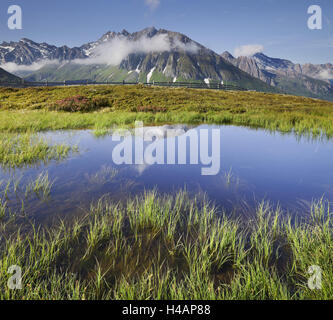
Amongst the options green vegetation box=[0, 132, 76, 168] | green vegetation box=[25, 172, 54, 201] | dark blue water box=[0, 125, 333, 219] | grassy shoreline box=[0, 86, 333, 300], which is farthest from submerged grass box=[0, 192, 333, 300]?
green vegetation box=[0, 132, 76, 168]

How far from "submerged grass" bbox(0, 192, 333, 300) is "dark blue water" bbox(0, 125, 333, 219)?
0.82 m

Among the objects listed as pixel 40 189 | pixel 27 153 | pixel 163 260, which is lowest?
pixel 163 260

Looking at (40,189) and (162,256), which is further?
(40,189)

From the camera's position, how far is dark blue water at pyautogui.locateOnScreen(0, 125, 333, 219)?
440cm

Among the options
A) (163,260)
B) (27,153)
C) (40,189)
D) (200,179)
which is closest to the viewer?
(163,260)

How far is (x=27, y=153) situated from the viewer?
23.2 ft

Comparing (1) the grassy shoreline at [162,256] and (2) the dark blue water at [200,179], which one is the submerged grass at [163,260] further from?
(2) the dark blue water at [200,179]

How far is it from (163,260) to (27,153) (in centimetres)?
680

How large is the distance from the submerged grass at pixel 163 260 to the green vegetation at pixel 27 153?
3993mm

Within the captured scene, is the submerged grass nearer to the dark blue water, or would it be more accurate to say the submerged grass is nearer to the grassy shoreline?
the grassy shoreline

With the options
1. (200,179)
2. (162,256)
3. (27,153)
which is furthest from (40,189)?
(200,179)

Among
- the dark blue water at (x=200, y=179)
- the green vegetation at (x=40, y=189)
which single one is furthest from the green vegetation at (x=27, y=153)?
the green vegetation at (x=40, y=189)

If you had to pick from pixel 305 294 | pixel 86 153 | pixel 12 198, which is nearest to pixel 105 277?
pixel 305 294

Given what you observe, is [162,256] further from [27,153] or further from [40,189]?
[27,153]
